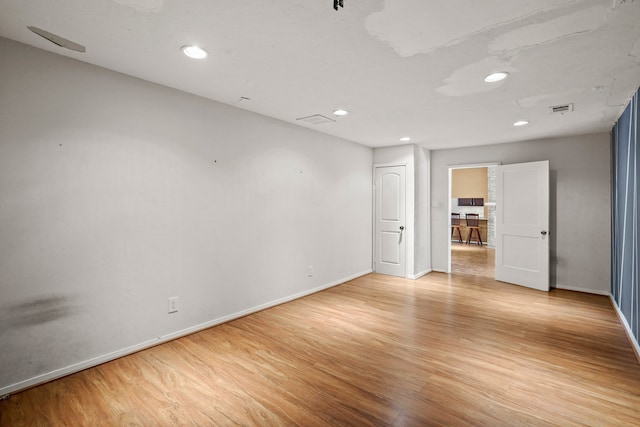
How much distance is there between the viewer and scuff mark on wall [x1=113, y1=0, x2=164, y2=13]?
1662 mm

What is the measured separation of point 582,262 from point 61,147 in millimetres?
6610

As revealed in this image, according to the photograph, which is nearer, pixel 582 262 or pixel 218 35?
pixel 218 35

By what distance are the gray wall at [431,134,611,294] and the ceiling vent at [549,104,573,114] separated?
174cm

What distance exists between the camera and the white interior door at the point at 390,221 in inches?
221

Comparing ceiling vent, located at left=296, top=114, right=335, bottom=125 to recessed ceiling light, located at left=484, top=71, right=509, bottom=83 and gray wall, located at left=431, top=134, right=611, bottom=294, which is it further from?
gray wall, located at left=431, top=134, right=611, bottom=294

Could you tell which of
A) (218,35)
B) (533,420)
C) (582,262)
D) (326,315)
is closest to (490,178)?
(582,262)

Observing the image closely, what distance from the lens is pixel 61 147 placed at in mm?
2332

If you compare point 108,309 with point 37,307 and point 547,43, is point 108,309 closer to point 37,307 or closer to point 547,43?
point 37,307

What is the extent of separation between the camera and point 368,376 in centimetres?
239

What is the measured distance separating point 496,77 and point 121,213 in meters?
3.41

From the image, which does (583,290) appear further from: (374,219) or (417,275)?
(374,219)

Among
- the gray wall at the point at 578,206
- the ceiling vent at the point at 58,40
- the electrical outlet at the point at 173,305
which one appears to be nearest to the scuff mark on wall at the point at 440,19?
the ceiling vent at the point at 58,40

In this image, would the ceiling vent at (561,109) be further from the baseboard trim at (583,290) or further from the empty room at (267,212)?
the baseboard trim at (583,290)

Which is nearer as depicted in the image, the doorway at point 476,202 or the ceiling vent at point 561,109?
the ceiling vent at point 561,109
